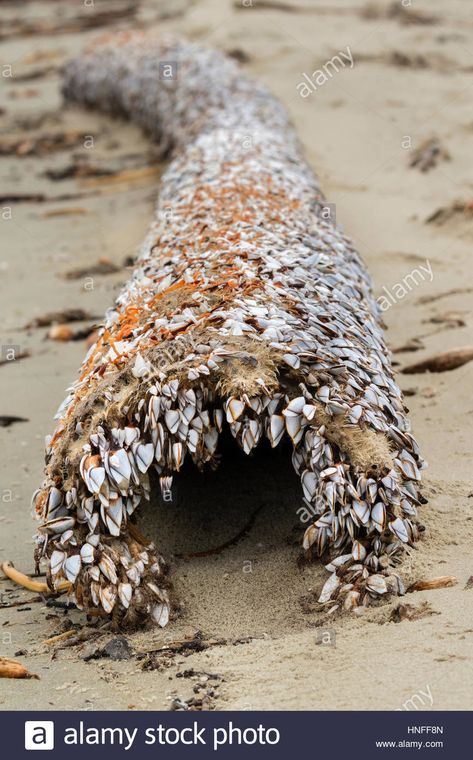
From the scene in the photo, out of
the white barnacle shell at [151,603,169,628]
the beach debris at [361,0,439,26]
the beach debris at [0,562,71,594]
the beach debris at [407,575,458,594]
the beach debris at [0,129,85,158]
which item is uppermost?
the beach debris at [361,0,439,26]

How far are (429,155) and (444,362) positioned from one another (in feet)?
10.8

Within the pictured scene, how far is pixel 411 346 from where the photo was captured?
211 inches

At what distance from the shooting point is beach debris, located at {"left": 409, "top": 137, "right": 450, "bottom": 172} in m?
7.79

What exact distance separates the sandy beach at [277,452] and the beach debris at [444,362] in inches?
2.4

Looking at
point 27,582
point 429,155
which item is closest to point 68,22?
point 429,155

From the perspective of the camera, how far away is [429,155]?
7.86 meters

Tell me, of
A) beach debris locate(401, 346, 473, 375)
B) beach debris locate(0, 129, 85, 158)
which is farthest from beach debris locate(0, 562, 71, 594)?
beach debris locate(0, 129, 85, 158)

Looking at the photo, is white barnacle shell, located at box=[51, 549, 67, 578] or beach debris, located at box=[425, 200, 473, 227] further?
beach debris, located at box=[425, 200, 473, 227]

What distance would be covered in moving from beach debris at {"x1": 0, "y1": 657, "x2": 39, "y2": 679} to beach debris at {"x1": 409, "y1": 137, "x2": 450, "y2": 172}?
18.4 feet

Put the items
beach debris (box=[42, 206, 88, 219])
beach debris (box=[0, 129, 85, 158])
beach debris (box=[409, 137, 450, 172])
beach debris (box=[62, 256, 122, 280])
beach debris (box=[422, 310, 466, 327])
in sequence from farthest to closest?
beach debris (box=[0, 129, 85, 158]) < beach debris (box=[42, 206, 88, 219]) < beach debris (box=[409, 137, 450, 172]) < beach debris (box=[62, 256, 122, 280]) < beach debris (box=[422, 310, 466, 327])

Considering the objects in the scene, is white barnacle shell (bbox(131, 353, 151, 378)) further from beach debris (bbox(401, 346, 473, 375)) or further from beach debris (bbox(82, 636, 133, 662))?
beach debris (bbox(401, 346, 473, 375))

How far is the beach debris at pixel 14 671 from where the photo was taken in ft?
10.6

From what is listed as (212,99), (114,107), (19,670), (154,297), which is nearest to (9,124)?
(114,107)
